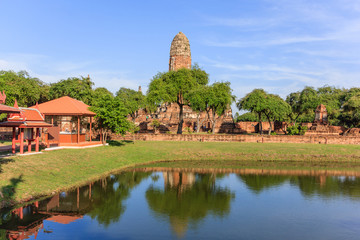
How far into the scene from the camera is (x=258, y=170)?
2403 cm

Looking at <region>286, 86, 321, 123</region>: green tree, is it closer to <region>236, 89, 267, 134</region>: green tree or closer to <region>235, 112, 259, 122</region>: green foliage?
<region>236, 89, 267, 134</region>: green tree

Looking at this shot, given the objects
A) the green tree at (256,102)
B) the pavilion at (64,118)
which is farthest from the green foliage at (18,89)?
the green tree at (256,102)

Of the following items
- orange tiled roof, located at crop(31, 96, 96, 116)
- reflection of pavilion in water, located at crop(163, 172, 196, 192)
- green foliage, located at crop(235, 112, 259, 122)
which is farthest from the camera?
green foliage, located at crop(235, 112, 259, 122)

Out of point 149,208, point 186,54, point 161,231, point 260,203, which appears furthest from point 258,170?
point 186,54

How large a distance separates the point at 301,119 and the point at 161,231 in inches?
2489

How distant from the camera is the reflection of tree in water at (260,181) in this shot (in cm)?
1838

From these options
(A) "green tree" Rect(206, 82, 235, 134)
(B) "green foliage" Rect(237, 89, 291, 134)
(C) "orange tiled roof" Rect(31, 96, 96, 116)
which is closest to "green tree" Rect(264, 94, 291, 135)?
(B) "green foliage" Rect(237, 89, 291, 134)

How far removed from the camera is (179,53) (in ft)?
196

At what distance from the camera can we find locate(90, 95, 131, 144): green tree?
28.8m

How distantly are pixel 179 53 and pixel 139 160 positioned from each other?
37.2 meters

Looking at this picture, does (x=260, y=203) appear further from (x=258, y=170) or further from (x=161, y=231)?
(x=258, y=170)

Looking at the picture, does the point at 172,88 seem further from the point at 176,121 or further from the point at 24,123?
the point at 24,123

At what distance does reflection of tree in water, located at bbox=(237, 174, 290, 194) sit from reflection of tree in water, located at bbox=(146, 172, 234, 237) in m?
1.97

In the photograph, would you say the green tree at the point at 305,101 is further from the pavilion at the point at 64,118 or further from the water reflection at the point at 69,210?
the water reflection at the point at 69,210
